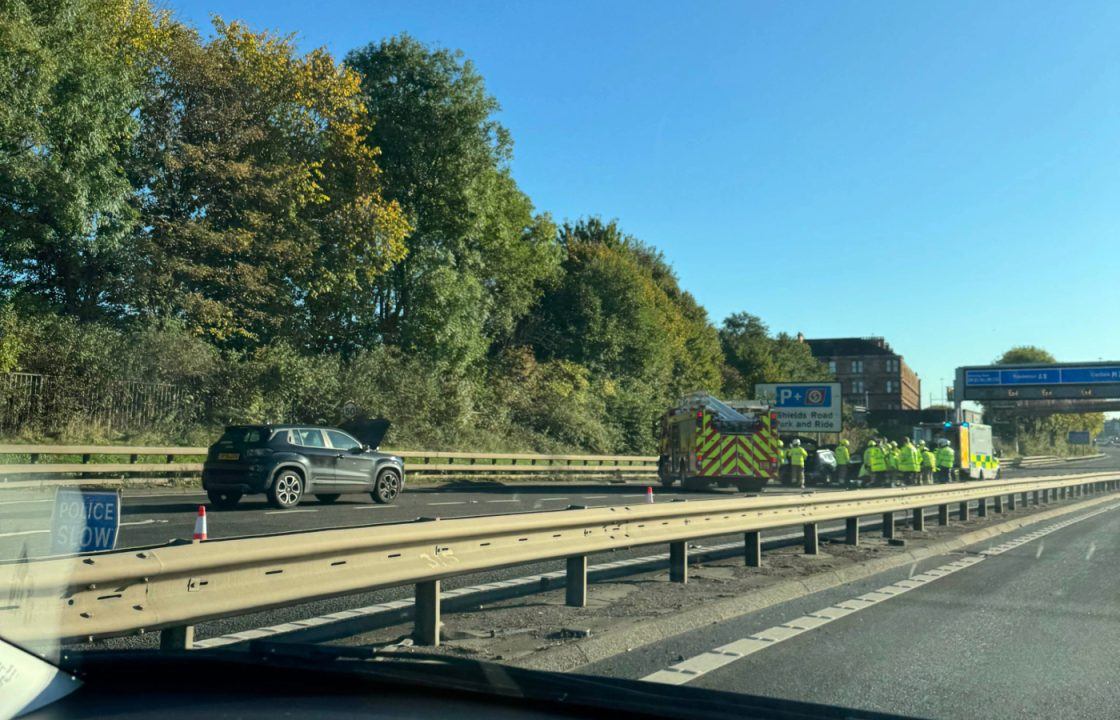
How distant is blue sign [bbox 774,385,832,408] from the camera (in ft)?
170

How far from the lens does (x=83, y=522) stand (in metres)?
4.31

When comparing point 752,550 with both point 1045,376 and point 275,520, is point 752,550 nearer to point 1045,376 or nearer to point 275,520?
point 275,520

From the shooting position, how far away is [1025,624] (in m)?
7.55

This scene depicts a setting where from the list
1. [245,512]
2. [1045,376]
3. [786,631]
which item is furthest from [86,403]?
[1045,376]

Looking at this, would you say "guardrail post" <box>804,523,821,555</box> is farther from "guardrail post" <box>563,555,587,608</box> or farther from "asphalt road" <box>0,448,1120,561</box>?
"guardrail post" <box>563,555,587,608</box>

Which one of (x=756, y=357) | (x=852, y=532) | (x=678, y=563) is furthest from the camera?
(x=756, y=357)

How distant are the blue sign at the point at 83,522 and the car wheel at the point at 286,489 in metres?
12.7

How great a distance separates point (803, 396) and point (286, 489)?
39.9 meters

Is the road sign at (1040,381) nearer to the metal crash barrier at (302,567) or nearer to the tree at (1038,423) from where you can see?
the tree at (1038,423)

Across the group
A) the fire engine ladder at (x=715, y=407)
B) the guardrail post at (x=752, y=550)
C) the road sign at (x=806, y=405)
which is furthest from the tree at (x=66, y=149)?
the road sign at (x=806, y=405)

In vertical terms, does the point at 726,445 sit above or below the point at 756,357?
below

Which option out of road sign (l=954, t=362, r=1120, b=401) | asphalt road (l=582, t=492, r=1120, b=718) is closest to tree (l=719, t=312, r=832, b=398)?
road sign (l=954, t=362, r=1120, b=401)

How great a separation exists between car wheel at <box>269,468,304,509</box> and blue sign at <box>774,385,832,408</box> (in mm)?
38777

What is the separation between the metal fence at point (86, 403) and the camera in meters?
21.8
